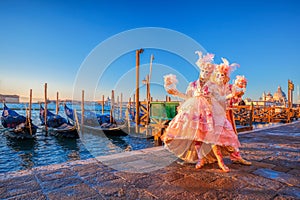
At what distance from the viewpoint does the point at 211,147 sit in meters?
2.41

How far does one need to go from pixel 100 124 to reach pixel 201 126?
37.0ft

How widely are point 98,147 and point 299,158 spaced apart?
7.22 m

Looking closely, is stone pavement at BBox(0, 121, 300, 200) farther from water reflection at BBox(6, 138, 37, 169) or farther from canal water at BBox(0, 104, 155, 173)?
water reflection at BBox(6, 138, 37, 169)

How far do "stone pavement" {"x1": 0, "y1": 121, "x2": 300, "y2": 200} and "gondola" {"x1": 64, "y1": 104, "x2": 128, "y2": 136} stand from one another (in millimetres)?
8188

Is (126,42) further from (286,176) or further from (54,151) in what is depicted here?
(54,151)

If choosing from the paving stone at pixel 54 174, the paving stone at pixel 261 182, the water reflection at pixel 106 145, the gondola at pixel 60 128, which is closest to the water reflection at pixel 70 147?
the gondola at pixel 60 128

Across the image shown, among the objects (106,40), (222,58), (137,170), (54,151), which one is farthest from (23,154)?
(222,58)

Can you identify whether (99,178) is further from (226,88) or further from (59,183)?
(226,88)

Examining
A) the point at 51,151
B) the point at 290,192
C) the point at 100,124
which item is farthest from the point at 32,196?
the point at 100,124

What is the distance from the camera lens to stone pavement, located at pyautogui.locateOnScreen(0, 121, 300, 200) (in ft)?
5.12

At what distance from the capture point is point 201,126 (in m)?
2.16

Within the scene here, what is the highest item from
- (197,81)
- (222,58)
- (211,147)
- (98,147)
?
(222,58)

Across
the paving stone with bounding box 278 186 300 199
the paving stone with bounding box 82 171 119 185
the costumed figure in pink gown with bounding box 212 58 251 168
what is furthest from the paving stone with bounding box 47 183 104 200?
the costumed figure in pink gown with bounding box 212 58 251 168

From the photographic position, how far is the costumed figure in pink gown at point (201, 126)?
2.15 meters
